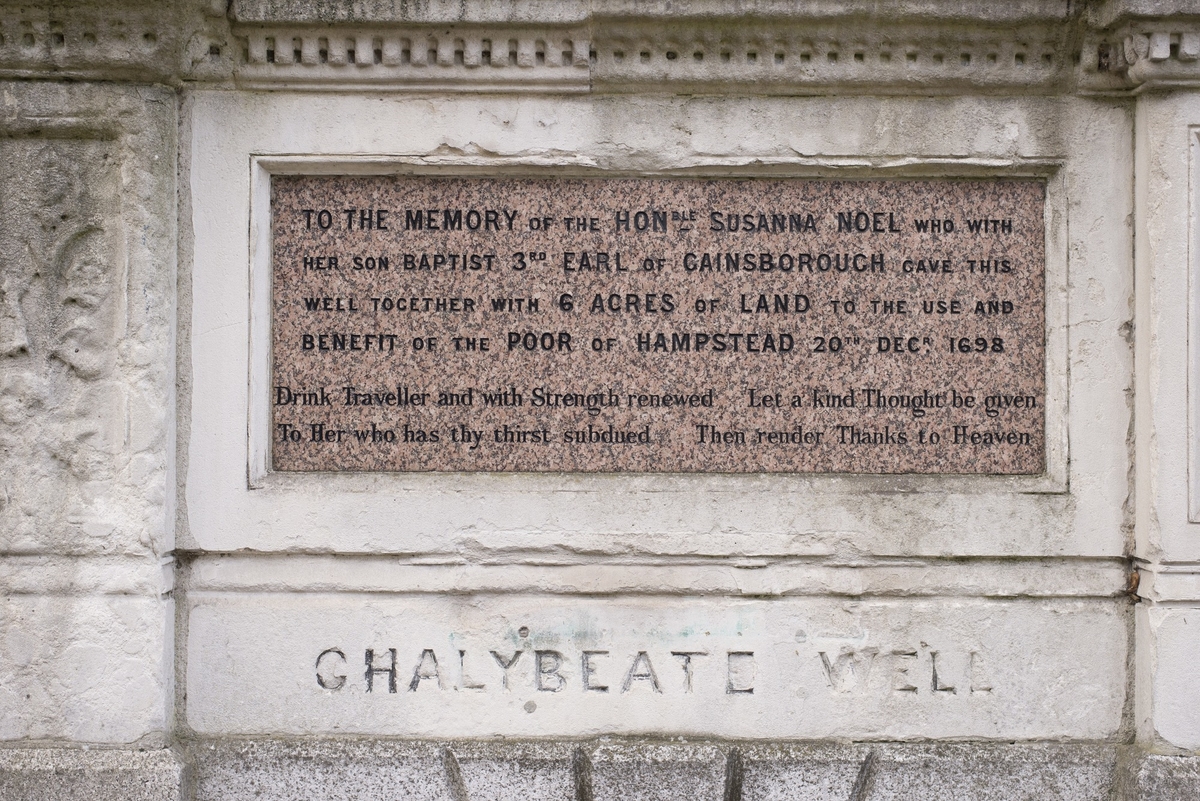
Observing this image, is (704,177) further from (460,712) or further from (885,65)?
(460,712)

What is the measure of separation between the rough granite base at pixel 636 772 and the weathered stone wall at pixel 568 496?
0.01 m

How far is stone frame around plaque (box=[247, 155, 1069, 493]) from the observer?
292 centimetres

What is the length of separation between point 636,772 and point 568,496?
842 mm

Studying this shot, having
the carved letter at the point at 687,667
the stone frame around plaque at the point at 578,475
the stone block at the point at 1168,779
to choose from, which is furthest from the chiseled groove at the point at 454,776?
the stone block at the point at 1168,779

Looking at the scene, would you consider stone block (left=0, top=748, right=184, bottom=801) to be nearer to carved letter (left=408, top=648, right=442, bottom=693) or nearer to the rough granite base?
the rough granite base

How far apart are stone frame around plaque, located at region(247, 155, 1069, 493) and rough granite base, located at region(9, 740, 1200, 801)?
2.66ft

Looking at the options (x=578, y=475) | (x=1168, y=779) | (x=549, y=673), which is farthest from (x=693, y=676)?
(x=1168, y=779)

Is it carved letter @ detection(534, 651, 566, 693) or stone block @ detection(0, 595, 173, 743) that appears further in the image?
carved letter @ detection(534, 651, 566, 693)

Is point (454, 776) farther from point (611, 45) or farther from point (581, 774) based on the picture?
point (611, 45)

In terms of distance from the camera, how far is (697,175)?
2.97 meters

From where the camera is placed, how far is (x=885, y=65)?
289 cm

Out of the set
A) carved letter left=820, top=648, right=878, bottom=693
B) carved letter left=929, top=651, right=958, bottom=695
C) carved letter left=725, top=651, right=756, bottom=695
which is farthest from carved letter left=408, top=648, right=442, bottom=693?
carved letter left=929, top=651, right=958, bottom=695

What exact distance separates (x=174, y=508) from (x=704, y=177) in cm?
193

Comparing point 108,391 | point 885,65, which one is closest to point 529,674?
point 108,391
